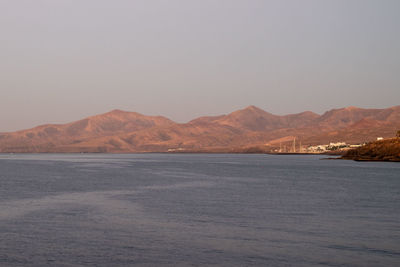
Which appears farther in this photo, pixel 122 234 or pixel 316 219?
pixel 316 219

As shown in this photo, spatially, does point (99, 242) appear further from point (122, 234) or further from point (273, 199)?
point (273, 199)

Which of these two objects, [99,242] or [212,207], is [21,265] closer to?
[99,242]

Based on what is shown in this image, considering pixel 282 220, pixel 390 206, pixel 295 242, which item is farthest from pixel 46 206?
pixel 390 206

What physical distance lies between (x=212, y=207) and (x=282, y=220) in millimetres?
10226

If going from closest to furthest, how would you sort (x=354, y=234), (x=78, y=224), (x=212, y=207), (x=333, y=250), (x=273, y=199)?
(x=333, y=250) → (x=354, y=234) → (x=78, y=224) → (x=212, y=207) → (x=273, y=199)

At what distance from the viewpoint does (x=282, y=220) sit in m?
38.2

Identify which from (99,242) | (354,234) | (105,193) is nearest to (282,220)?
(354,234)

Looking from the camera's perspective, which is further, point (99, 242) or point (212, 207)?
point (212, 207)

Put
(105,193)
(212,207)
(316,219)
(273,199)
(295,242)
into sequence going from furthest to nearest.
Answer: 1. (105,193)
2. (273,199)
3. (212,207)
4. (316,219)
5. (295,242)

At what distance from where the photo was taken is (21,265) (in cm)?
2402

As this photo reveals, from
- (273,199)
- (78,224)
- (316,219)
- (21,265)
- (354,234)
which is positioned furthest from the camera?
(273,199)

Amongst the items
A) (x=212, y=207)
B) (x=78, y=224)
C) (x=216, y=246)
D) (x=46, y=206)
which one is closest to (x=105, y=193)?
(x=46, y=206)

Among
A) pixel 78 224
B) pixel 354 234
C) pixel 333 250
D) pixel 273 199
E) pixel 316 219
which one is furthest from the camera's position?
pixel 273 199

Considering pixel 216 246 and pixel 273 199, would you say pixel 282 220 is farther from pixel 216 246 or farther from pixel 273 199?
pixel 273 199
